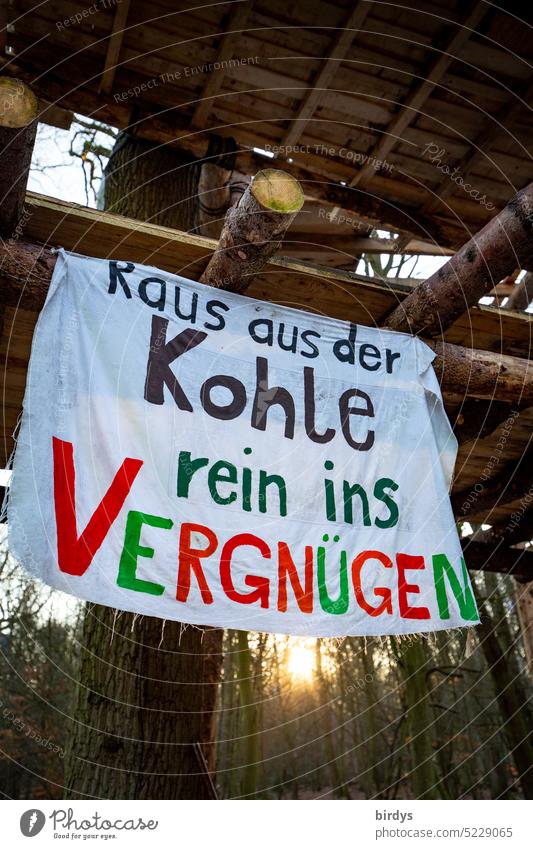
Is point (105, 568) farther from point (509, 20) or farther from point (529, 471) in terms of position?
point (509, 20)

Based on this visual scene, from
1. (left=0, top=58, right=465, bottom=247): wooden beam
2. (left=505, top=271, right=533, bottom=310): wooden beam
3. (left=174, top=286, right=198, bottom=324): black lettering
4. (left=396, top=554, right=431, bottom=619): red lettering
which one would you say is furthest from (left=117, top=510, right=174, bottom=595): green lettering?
(left=505, top=271, right=533, bottom=310): wooden beam

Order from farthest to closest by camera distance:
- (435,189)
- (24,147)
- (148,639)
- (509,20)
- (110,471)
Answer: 1. (435,189)
2. (509,20)
3. (148,639)
4. (110,471)
5. (24,147)

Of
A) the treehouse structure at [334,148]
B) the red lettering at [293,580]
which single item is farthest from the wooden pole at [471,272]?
the red lettering at [293,580]

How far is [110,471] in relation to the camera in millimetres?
3027

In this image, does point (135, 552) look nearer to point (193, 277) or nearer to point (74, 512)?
point (74, 512)

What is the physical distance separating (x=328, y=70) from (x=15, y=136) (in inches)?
120

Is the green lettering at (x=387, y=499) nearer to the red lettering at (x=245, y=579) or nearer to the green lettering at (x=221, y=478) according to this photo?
the red lettering at (x=245, y=579)

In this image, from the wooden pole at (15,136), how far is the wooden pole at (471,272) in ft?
7.34

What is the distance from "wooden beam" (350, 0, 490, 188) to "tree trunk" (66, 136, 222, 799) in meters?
3.94

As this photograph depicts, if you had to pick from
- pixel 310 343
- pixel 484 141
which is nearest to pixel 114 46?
pixel 310 343

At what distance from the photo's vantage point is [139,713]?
159 inches

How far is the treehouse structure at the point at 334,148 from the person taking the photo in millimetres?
3537
